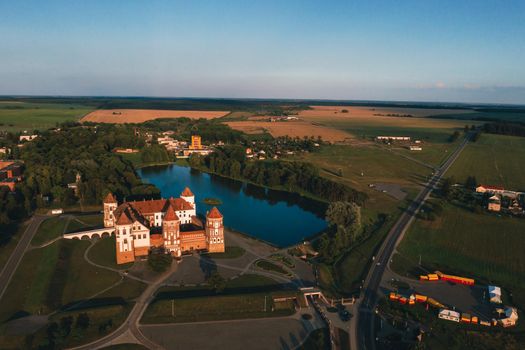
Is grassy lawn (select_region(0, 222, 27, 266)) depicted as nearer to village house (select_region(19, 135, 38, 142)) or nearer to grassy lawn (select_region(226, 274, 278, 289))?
grassy lawn (select_region(226, 274, 278, 289))

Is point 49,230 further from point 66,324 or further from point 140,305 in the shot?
point 66,324

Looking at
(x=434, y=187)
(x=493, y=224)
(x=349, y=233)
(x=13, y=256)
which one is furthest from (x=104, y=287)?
(x=434, y=187)

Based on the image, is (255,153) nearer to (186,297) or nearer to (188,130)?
(188,130)

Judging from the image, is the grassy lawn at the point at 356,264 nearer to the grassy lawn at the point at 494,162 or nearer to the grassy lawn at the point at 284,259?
the grassy lawn at the point at 284,259

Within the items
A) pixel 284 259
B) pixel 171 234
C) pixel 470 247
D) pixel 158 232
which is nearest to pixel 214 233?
pixel 171 234

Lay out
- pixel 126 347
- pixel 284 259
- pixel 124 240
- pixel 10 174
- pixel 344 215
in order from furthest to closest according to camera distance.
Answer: pixel 10 174 < pixel 344 215 < pixel 284 259 < pixel 124 240 < pixel 126 347

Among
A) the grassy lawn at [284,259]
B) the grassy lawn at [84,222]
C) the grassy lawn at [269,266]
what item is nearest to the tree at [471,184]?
the grassy lawn at [284,259]

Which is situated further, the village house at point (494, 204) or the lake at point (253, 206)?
the village house at point (494, 204)
